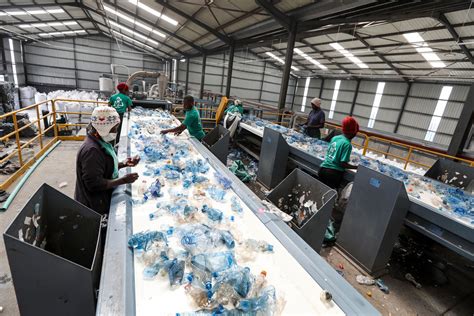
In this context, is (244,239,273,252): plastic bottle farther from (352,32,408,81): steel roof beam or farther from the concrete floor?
(352,32,408,81): steel roof beam

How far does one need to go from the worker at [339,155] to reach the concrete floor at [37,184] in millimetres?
3926

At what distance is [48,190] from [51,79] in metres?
26.3

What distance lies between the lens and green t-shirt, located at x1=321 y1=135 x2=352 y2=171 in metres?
3.49

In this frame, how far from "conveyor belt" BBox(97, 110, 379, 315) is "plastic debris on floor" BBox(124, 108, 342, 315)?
0.04 meters

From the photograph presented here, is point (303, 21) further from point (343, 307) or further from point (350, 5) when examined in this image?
point (343, 307)

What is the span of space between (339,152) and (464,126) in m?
3.95

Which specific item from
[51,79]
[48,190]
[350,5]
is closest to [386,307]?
[48,190]

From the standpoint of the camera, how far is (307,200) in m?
2.97

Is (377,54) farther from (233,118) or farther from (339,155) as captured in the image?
(339,155)

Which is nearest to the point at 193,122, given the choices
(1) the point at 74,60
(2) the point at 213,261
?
(2) the point at 213,261

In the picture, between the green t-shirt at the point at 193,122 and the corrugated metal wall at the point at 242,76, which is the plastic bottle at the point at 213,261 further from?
the corrugated metal wall at the point at 242,76

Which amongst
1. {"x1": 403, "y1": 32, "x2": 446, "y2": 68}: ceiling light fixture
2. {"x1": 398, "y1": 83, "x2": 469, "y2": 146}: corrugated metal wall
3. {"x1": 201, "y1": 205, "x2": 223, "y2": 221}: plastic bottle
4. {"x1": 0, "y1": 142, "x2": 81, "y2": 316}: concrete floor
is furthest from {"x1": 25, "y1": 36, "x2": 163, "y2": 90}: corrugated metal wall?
{"x1": 201, "y1": 205, "x2": 223, "y2": 221}: plastic bottle

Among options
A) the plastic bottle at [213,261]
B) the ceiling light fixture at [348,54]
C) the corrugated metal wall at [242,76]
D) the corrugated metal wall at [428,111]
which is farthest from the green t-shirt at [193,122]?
the corrugated metal wall at [242,76]

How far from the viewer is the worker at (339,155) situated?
3.44m
